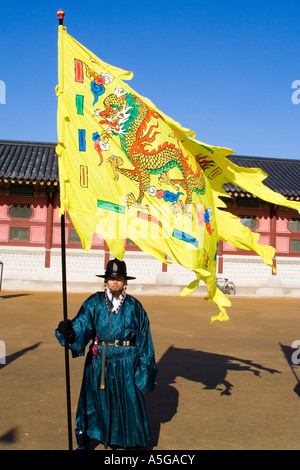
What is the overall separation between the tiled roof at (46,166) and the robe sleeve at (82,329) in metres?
13.9

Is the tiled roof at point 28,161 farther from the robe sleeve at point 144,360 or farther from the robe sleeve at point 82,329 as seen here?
the robe sleeve at point 144,360

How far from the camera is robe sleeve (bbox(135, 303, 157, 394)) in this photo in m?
3.79

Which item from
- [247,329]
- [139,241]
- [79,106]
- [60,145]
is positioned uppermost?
[79,106]

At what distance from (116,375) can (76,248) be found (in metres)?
15.1

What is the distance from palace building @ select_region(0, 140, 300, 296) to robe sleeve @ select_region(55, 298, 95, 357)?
13580mm

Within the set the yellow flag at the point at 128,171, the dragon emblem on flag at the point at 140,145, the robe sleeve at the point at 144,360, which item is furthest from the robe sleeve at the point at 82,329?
the dragon emblem on flag at the point at 140,145

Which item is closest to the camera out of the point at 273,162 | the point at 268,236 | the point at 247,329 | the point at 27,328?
the point at 27,328

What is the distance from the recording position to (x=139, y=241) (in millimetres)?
3740

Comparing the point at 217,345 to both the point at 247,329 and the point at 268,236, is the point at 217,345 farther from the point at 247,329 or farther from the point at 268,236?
the point at 268,236

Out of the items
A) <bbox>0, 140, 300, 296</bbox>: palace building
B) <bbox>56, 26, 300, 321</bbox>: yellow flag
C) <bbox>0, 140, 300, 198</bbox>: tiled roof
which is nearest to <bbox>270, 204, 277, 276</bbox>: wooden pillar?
<bbox>0, 140, 300, 296</bbox>: palace building

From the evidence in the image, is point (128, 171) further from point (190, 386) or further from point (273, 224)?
→ point (273, 224)

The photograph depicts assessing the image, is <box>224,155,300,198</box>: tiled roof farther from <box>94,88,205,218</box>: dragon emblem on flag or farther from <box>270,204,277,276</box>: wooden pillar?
<box>94,88,205,218</box>: dragon emblem on flag

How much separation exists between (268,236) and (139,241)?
55.7 feet

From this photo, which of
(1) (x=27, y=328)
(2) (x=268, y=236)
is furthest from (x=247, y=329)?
(2) (x=268, y=236)
